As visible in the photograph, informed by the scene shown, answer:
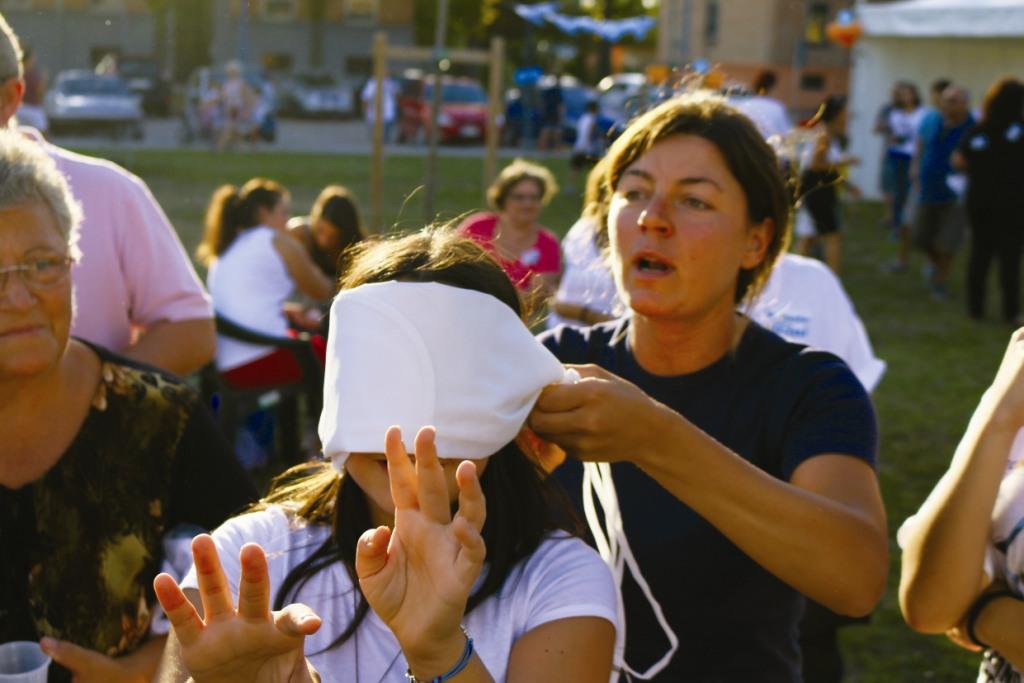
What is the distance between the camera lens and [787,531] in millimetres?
1792

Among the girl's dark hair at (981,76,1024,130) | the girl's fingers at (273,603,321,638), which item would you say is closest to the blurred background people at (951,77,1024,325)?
the girl's dark hair at (981,76,1024,130)

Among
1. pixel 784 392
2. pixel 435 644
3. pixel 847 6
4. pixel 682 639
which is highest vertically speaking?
pixel 847 6

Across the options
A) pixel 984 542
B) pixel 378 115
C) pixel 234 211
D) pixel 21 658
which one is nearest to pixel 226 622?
pixel 21 658

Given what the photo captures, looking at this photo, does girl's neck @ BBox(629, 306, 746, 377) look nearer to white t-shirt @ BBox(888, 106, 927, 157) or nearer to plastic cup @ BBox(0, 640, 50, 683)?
plastic cup @ BBox(0, 640, 50, 683)

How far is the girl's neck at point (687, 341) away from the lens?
2137 millimetres

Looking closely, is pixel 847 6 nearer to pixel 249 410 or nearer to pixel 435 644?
pixel 249 410

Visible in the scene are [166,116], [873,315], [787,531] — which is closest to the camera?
[787,531]

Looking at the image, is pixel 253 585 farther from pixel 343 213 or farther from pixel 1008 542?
pixel 343 213

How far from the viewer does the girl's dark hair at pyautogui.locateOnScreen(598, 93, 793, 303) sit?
2139mm

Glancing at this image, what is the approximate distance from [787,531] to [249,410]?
4655mm

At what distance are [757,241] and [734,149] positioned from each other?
0.63ft

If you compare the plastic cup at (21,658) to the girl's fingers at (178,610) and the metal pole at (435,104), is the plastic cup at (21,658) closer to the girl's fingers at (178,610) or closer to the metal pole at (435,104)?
the girl's fingers at (178,610)

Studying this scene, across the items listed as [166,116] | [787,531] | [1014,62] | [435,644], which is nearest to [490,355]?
[435,644]

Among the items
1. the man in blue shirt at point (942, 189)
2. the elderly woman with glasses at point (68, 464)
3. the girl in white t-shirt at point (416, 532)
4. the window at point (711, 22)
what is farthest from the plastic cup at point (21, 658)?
the window at point (711, 22)
